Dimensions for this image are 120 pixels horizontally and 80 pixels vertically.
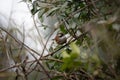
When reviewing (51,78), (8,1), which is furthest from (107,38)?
(8,1)

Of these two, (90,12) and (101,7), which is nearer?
(101,7)

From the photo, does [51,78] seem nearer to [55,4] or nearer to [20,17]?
[55,4]

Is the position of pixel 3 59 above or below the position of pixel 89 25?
below

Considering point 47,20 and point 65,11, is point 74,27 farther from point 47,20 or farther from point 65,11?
point 47,20

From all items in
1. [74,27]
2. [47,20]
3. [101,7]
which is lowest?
[47,20]

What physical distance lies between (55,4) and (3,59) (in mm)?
372

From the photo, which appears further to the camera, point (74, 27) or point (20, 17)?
point (20, 17)

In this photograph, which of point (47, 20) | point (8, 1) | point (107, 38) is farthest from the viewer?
point (8, 1)

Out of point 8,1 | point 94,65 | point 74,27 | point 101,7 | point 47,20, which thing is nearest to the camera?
point 94,65

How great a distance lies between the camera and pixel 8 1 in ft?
8.30

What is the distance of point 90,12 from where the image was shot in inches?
52.4

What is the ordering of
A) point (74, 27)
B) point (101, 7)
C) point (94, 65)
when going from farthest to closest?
point (74, 27) < point (101, 7) < point (94, 65)

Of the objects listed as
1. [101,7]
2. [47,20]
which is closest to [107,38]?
[101,7]

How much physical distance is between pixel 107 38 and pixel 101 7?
0.27 meters
